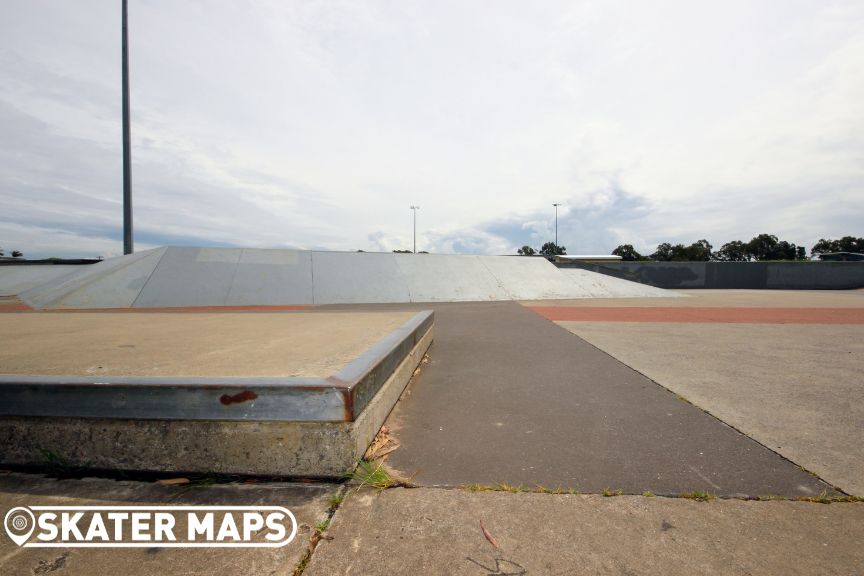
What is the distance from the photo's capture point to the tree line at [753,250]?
Answer: 71.7 meters

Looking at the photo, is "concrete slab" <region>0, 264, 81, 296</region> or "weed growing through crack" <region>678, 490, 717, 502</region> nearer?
"weed growing through crack" <region>678, 490, 717, 502</region>

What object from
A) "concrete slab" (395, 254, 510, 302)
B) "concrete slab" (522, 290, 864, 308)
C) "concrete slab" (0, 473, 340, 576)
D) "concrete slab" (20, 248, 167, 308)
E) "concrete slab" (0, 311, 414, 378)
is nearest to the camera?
"concrete slab" (0, 473, 340, 576)

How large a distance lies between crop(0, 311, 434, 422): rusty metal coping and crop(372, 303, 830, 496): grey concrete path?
0.69 m

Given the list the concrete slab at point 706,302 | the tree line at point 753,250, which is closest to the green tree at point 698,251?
the tree line at point 753,250

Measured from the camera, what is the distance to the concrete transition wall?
25.8 metres

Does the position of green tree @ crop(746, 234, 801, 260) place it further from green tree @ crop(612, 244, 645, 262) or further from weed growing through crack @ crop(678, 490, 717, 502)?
weed growing through crack @ crop(678, 490, 717, 502)

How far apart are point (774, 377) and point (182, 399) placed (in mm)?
5309

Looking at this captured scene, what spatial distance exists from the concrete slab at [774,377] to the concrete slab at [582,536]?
0.66 m

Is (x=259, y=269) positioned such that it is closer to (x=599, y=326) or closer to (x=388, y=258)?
(x=388, y=258)

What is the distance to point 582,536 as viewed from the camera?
1731 millimetres

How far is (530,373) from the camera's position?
14.6ft

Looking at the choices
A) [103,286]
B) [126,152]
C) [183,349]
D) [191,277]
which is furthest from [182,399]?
[126,152]

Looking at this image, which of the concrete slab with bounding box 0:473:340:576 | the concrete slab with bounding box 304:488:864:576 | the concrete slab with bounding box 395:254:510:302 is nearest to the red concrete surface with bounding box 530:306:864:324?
the concrete slab with bounding box 395:254:510:302

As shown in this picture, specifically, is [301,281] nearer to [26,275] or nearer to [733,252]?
[26,275]
